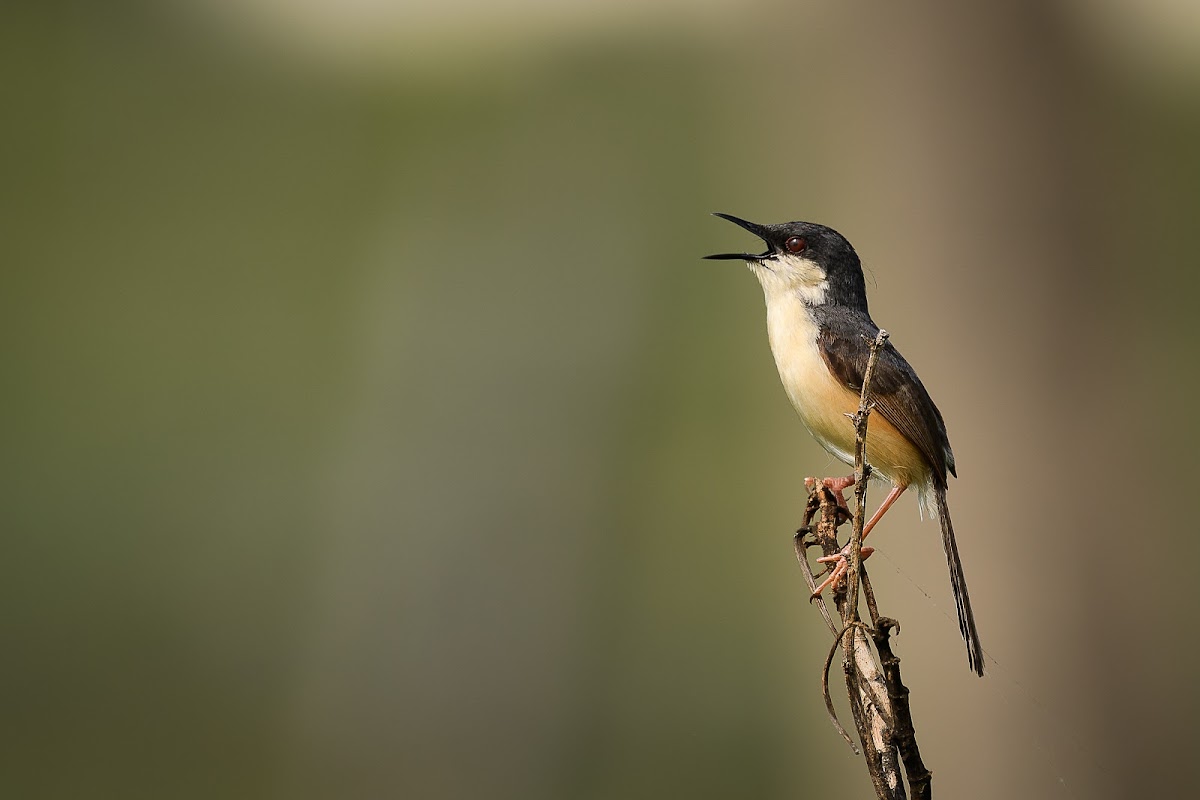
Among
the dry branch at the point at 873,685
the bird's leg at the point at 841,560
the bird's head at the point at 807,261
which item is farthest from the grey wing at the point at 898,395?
the dry branch at the point at 873,685

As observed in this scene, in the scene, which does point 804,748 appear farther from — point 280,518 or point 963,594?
point 280,518

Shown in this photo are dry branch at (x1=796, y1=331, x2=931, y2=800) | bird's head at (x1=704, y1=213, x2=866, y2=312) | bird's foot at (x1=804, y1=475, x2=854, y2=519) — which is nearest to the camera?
dry branch at (x1=796, y1=331, x2=931, y2=800)

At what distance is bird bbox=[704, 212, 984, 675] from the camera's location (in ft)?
7.67

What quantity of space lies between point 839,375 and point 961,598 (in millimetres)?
580

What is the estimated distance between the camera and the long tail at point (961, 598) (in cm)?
186

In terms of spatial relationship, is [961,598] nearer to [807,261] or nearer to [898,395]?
[898,395]

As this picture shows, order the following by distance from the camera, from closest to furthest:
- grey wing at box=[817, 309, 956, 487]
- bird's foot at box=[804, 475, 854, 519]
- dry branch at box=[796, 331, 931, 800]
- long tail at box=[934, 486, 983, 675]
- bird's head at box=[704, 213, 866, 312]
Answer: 1. dry branch at box=[796, 331, 931, 800]
2. long tail at box=[934, 486, 983, 675]
3. bird's foot at box=[804, 475, 854, 519]
4. grey wing at box=[817, 309, 956, 487]
5. bird's head at box=[704, 213, 866, 312]

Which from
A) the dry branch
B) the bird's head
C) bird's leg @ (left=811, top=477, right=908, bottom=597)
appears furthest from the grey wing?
the dry branch

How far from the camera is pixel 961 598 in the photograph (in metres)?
2.04

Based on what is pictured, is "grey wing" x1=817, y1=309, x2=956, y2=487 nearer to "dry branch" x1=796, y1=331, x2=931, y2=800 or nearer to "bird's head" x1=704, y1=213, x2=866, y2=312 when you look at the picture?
"bird's head" x1=704, y1=213, x2=866, y2=312

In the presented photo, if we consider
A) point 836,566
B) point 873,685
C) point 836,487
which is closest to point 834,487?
point 836,487

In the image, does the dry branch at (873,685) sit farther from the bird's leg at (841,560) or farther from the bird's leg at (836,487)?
the bird's leg at (836,487)

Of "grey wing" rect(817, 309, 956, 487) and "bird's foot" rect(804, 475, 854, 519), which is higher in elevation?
"grey wing" rect(817, 309, 956, 487)

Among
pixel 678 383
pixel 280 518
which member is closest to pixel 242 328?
pixel 280 518
